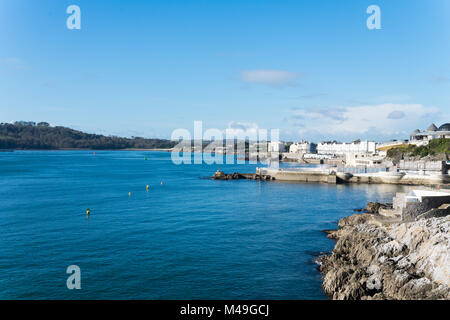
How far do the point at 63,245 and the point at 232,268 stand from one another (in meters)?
12.2

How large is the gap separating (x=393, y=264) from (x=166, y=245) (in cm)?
1422

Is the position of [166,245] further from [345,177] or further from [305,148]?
Answer: [305,148]

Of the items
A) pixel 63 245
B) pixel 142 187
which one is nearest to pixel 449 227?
pixel 63 245

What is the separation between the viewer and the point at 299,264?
2119cm

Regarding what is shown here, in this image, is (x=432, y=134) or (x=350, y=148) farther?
(x=350, y=148)

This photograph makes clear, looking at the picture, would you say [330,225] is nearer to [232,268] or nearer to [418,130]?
[232,268]

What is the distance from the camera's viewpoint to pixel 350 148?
163 metres

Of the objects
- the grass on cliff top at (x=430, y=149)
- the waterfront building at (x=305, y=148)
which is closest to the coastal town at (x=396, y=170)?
the grass on cliff top at (x=430, y=149)

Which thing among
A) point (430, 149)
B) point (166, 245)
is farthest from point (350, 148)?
point (166, 245)

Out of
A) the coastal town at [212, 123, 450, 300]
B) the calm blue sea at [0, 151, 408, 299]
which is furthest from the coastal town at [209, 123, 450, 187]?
the coastal town at [212, 123, 450, 300]

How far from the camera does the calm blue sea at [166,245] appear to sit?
1797 centimetres

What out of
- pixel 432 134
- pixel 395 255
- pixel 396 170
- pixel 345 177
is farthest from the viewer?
pixel 432 134

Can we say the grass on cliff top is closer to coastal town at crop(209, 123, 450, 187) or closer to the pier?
coastal town at crop(209, 123, 450, 187)

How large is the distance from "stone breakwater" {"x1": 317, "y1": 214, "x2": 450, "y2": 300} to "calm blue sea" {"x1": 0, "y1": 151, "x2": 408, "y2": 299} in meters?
1.63
